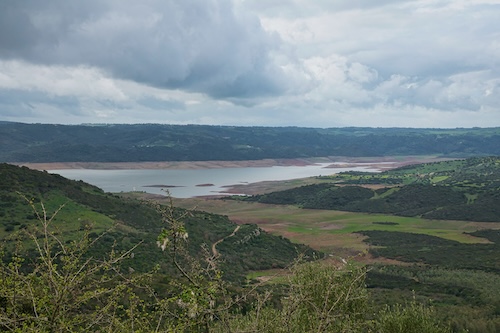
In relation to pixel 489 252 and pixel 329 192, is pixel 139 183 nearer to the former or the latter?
pixel 329 192

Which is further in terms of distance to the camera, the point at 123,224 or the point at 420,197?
the point at 420,197

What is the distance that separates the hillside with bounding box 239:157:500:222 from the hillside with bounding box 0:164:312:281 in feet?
162

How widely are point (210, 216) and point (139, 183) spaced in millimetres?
96059

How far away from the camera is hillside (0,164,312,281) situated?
169ft

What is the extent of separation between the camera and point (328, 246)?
242 feet

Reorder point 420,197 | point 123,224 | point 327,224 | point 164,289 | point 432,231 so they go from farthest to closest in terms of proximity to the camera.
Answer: point 420,197
point 327,224
point 432,231
point 123,224
point 164,289

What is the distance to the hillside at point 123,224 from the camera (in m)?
51.5

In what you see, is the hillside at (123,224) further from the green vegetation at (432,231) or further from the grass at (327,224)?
the green vegetation at (432,231)

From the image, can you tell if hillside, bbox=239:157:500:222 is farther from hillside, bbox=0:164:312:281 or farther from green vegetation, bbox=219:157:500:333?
hillside, bbox=0:164:312:281

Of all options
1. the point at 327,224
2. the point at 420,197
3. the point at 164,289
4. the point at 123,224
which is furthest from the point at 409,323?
the point at 420,197

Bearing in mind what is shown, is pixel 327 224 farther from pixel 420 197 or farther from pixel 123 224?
pixel 123 224

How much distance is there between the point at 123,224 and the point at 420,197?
3253 inches

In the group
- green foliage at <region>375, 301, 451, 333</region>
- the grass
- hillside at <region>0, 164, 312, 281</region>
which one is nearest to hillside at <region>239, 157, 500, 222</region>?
the grass

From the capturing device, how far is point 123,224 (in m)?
Result: 62.0
